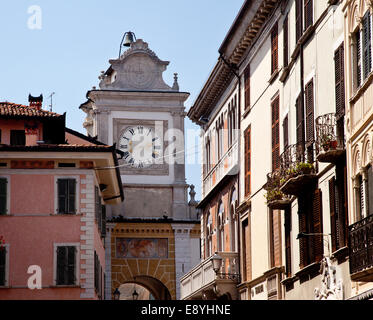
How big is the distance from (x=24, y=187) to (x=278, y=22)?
14976 millimetres

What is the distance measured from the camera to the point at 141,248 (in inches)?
2761

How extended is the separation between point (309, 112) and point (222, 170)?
54.7ft

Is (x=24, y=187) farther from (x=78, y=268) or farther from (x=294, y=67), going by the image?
(x=294, y=67)

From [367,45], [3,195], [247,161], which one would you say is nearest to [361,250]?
[367,45]

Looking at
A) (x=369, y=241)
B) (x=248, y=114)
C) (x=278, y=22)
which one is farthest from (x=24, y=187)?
(x=369, y=241)

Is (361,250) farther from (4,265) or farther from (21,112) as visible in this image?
(21,112)

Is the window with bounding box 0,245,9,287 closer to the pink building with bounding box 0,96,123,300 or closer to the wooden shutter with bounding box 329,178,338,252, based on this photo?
the pink building with bounding box 0,96,123,300

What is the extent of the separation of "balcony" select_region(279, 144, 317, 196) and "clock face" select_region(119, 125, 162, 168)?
42460mm

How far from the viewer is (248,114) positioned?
1583 inches

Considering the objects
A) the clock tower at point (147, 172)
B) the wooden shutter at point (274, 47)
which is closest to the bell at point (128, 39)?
the clock tower at point (147, 172)

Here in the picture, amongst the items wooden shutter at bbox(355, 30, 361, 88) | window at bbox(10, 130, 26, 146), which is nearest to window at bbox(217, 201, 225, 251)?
window at bbox(10, 130, 26, 146)

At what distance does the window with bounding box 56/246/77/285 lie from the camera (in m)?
44.0

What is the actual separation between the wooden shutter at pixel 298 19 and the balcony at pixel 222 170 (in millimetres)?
11214

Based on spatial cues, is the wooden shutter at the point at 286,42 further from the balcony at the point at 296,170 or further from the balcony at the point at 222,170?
the balcony at the point at 222,170
